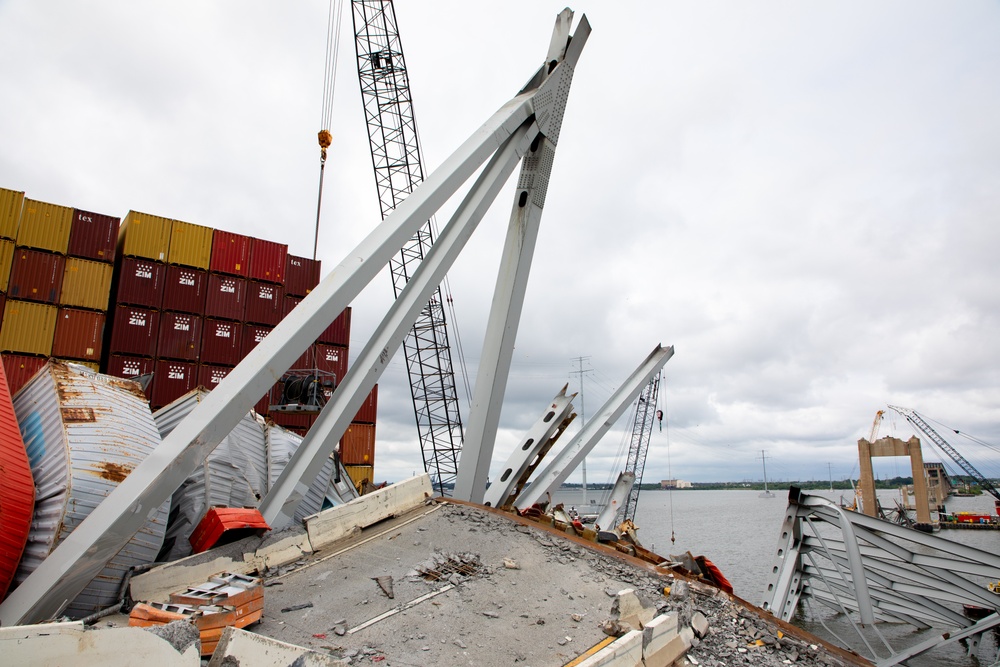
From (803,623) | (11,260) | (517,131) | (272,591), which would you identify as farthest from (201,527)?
(803,623)

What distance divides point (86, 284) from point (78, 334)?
1997mm

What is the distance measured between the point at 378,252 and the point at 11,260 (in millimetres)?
20021

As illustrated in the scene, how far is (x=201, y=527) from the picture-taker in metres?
8.96

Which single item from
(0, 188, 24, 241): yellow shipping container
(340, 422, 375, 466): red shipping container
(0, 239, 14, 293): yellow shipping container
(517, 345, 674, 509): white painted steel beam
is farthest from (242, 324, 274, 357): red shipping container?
(517, 345, 674, 509): white painted steel beam

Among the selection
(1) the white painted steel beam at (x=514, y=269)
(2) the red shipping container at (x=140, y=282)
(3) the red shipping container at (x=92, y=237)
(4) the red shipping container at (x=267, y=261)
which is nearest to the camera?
(1) the white painted steel beam at (x=514, y=269)

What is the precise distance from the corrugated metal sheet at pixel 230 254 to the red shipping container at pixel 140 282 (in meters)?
2.13

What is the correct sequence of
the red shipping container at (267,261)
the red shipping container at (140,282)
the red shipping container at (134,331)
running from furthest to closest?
the red shipping container at (267,261) < the red shipping container at (140,282) < the red shipping container at (134,331)

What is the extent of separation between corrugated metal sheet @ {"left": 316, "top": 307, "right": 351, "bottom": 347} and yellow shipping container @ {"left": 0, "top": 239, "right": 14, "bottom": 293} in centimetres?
1189

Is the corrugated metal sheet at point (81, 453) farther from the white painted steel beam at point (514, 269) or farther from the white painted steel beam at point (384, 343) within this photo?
the white painted steel beam at point (514, 269)

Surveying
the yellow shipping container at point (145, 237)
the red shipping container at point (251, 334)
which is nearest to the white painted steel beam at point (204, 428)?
the red shipping container at point (251, 334)

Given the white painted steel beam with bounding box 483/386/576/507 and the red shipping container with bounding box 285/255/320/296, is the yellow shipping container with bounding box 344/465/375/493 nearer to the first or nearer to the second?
the red shipping container with bounding box 285/255/320/296

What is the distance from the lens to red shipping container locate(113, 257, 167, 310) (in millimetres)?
23359

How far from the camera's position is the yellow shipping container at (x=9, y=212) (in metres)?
21.1

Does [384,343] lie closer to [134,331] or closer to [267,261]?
[134,331]
